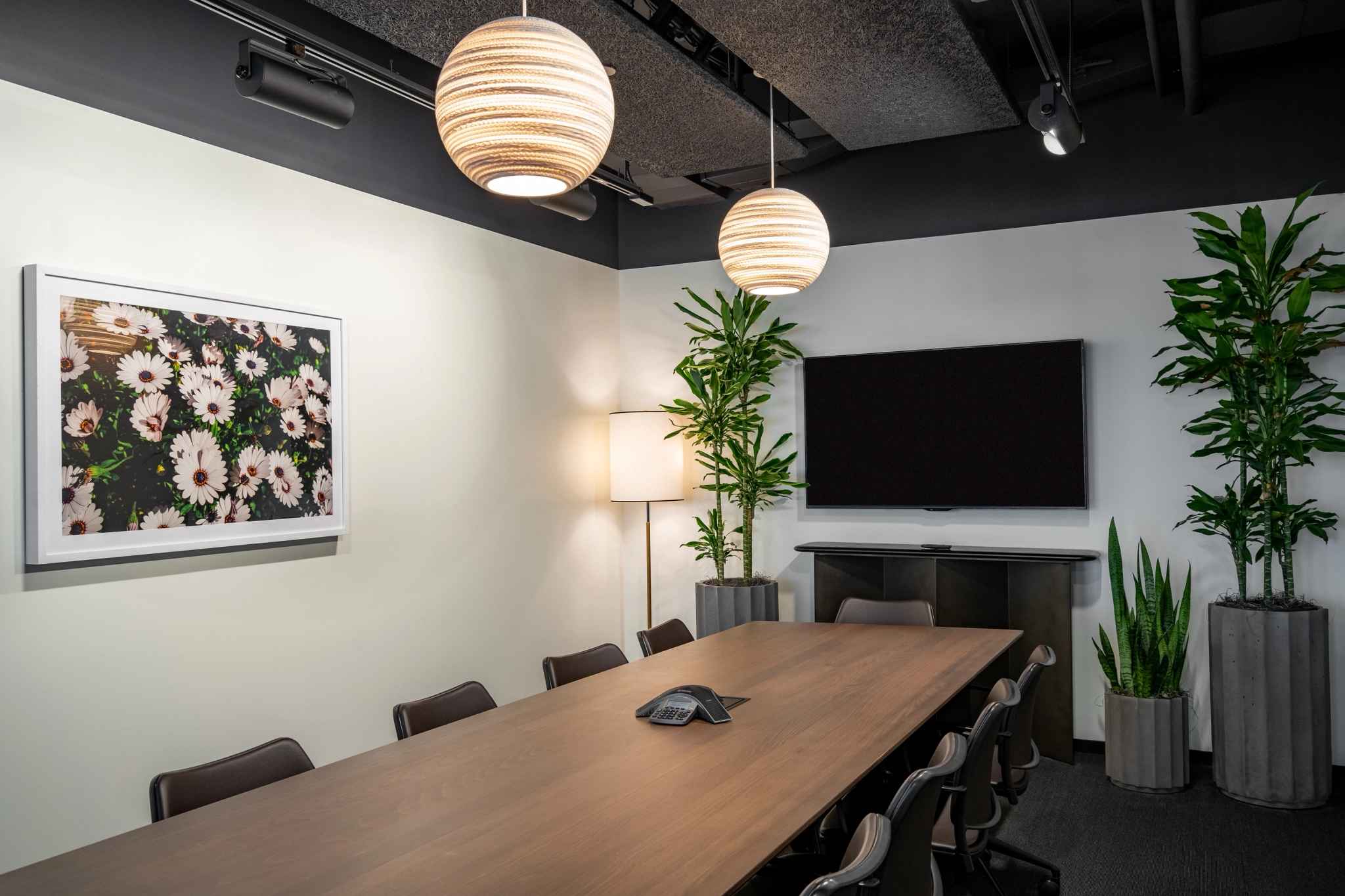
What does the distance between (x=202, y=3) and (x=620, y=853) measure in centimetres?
289

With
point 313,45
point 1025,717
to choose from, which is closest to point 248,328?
point 313,45

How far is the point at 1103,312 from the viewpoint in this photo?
17.0 ft

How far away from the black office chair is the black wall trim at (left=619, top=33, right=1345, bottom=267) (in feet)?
9.75

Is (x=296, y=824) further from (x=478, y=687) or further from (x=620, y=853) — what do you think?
(x=478, y=687)

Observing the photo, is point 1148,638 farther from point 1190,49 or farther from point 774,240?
point 774,240

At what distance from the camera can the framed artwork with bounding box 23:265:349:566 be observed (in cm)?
316

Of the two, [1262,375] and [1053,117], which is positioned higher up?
[1053,117]

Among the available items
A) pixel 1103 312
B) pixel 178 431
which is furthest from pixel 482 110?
pixel 1103 312

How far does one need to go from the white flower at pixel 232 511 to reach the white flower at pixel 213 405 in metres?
0.31

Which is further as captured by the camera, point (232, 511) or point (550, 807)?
point (232, 511)

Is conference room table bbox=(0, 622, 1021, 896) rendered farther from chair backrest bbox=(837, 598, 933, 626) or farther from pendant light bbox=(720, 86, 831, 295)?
pendant light bbox=(720, 86, 831, 295)

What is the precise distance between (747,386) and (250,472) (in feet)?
9.83

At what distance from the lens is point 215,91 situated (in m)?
3.77

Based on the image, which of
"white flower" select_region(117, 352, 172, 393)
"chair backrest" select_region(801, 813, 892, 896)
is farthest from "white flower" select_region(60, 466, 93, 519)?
"chair backrest" select_region(801, 813, 892, 896)
